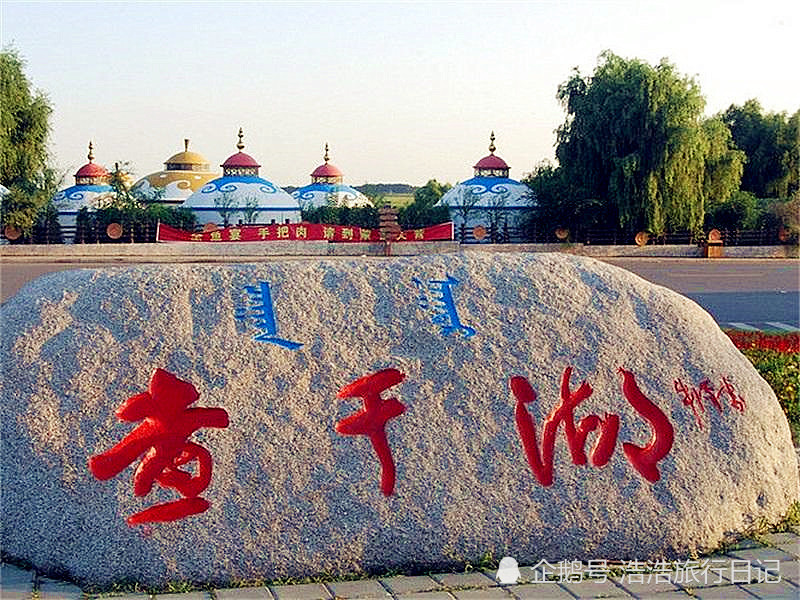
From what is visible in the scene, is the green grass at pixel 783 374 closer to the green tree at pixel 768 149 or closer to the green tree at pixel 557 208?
the green tree at pixel 557 208

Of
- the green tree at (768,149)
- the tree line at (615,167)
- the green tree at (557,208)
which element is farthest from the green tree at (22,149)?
the green tree at (768,149)

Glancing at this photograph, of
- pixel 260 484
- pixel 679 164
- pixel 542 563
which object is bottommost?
pixel 542 563

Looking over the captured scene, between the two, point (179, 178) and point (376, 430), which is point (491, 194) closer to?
point (179, 178)

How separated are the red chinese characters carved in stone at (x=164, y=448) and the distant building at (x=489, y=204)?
23.6 metres

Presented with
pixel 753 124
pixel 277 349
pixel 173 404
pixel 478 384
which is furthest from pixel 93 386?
pixel 753 124

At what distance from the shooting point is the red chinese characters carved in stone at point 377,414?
3.94 m

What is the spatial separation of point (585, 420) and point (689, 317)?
32.8 inches

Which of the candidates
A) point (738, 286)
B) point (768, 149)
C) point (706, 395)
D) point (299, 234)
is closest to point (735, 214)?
point (768, 149)

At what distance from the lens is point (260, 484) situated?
3.81 meters

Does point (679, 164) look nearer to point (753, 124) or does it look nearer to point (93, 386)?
point (753, 124)

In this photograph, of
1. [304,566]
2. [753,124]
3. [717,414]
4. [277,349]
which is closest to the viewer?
[304,566]

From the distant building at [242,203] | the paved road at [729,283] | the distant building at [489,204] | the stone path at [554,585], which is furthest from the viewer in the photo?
the distant building at [242,203]

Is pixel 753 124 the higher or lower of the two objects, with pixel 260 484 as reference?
higher

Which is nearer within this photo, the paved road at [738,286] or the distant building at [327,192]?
the paved road at [738,286]
